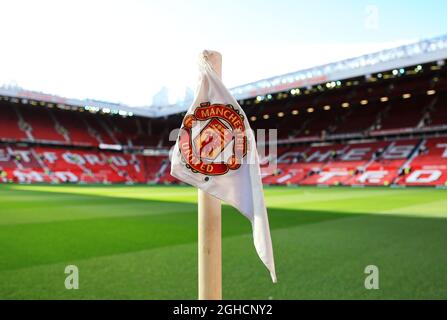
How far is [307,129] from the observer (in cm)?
4616

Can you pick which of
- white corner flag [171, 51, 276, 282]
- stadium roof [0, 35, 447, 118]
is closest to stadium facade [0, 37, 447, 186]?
stadium roof [0, 35, 447, 118]

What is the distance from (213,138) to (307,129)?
1802 inches

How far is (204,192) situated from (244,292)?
2362 millimetres

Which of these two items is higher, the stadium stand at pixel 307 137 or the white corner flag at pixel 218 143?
the stadium stand at pixel 307 137

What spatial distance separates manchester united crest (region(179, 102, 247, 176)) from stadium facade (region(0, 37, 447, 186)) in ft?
95.3

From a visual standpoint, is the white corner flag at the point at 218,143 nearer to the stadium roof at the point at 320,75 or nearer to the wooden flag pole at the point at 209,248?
the wooden flag pole at the point at 209,248

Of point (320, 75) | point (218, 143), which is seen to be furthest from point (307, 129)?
point (218, 143)

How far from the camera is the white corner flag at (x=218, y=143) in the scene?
184cm

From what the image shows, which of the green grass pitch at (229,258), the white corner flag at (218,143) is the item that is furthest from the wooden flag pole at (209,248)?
the green grass pitch at (229,258)

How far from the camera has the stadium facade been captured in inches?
1254

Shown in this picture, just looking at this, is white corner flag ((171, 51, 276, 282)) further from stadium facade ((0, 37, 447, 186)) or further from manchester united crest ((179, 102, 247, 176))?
stadium facade ((0, 37, 447, 186))

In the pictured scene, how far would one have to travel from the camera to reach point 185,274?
447 centimetres

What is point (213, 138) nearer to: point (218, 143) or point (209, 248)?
point (218, 143)

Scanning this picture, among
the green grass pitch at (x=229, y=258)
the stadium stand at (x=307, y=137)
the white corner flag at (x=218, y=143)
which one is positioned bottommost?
the green grass pitch at (x=229, y=258)
